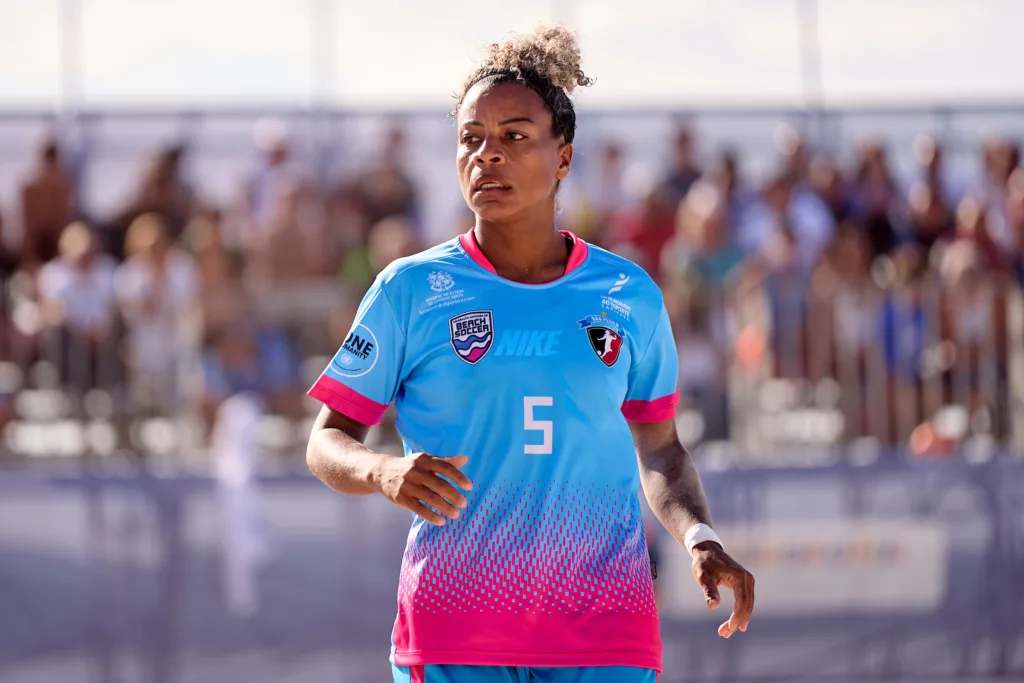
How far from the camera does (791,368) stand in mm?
9047

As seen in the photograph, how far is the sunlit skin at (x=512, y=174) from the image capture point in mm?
3432

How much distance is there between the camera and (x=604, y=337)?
3.44 meters

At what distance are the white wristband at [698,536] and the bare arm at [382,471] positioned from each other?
621 millimetres

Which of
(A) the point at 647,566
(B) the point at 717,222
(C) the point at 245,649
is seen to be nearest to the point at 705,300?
(B) the point at 717,222

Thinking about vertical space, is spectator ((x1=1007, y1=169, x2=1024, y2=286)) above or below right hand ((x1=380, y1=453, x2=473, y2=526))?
above

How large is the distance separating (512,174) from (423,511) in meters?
0.87

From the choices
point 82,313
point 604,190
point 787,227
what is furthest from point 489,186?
point 604,190

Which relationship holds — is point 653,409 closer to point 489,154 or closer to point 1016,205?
point 489,154

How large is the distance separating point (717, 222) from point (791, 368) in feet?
3.54

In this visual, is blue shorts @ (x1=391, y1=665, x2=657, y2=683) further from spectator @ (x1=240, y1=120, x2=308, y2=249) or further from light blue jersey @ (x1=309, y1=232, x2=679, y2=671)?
spectator @ (x1=240, y1=120, x2=308, y2=249)

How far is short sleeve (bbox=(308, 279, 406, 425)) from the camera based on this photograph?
11.1ft

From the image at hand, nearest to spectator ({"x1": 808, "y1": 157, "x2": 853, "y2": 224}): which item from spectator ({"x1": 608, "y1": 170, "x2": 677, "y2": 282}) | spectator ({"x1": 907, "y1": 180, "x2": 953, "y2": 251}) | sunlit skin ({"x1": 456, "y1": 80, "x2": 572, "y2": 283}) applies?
spectator ({"x1": 907, "y1": 180, "x2": 953, "y2": 251})

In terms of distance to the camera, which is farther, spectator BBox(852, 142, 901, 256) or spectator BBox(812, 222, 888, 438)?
spectator BBox(852, 142, 901, 256)

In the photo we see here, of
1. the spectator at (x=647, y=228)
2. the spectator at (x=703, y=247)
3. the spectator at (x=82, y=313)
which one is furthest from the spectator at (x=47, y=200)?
the spectator at (x=703, y=247)
